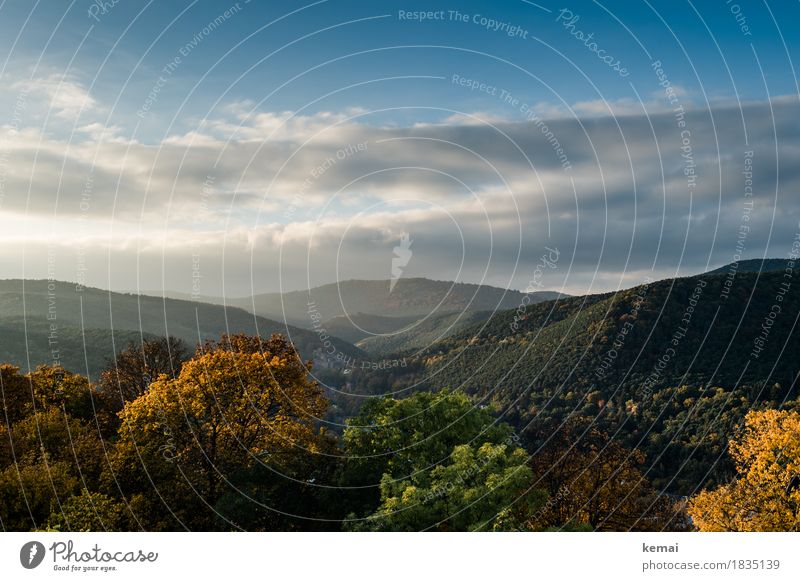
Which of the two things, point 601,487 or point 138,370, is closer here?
point 601,487

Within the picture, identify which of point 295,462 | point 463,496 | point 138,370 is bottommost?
point 463,496

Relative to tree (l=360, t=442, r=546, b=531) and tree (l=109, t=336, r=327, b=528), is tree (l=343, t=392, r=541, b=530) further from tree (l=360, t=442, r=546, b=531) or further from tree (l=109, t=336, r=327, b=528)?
tree (l=109, t=336, r=327, b=528)

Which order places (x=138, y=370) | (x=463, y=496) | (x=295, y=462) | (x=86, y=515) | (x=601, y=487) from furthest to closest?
(x=138, y=370), (x=601, y=487), (x=295, y=462), (x=463, y=496), (x=86, y=515)

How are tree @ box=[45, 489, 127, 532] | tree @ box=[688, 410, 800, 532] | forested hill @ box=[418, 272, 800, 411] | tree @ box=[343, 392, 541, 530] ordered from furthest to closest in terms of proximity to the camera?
1. forested hill @ box=[418, 272, 800, 411]
2. tree @ box=[688, 410, 800, 532]
3. tree @ box=[343, 392, 541, 530]
4. tree @ box=[45, 489, 127, 532]

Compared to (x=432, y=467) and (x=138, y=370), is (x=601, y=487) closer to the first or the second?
(x=432, y=467)

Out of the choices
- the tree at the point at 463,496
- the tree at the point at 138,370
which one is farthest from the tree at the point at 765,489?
the tree at the point at 138,370

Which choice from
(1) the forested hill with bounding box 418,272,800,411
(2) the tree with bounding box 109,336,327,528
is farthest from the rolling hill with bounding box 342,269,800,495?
(2) the tree with bounding box 109,336,327,528

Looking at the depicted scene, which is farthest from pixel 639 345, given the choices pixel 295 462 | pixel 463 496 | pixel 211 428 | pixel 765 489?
pixel 463 496

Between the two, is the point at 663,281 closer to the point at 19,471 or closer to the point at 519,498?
the point at 519,498
